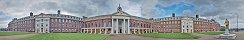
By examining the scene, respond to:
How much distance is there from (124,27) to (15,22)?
5574 centimetres

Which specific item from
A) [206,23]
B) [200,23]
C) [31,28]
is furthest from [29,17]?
[206,23]

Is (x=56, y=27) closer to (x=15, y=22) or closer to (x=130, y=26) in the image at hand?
(x=130, y=26)

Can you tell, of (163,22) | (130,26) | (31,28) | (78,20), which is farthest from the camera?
(163,22)

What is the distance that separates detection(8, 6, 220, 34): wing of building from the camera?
61.4 m

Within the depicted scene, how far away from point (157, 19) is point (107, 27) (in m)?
44.1

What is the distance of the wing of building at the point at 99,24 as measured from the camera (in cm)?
6137

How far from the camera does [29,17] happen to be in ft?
244

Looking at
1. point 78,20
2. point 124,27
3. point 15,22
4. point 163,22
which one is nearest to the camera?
point 124,27

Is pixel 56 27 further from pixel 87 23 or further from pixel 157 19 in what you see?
pixel 157 19

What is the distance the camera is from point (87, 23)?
73.8 metres

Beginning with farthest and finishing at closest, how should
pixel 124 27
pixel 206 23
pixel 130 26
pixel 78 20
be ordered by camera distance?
pixel 206 23 < pixel 78 20 < pixel 130 26 < pixel 124 27

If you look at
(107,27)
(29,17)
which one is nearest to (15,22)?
(29,17)

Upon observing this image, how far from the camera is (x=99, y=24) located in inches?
2594

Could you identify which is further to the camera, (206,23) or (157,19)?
(206,23)
